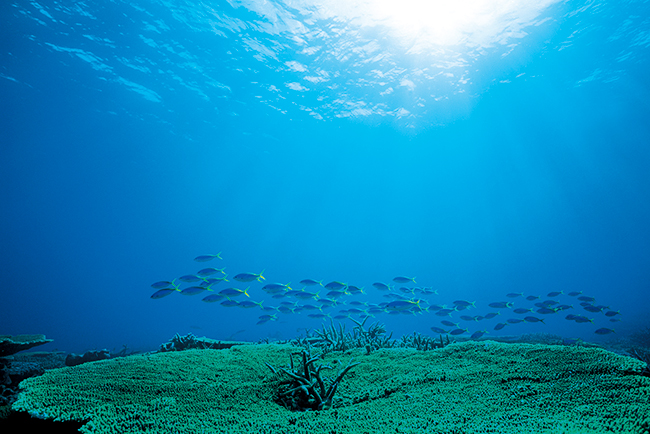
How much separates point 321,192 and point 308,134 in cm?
2915

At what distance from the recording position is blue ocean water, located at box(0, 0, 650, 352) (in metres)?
20.6

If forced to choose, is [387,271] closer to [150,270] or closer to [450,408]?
[150,270]

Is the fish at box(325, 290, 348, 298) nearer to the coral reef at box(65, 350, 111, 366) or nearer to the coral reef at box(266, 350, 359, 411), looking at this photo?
the coral reef at box(266, 350, 359, 411)

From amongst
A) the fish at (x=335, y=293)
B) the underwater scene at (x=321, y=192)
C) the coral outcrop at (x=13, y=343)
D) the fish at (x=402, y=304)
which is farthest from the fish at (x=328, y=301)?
the coral outcrop at (x=13, y=343)

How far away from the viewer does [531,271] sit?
114312 millimetres

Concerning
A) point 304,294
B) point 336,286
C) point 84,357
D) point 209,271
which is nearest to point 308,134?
point 304,294

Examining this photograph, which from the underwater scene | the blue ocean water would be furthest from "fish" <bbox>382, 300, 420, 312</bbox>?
the blue ocean water

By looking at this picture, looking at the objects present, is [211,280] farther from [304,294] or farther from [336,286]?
[336,286]

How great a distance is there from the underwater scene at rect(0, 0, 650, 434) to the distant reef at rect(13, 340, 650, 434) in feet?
0.11

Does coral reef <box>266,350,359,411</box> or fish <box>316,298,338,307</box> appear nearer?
coral reef <box>266,350,359,411</box>

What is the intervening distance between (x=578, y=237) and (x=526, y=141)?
103067mm

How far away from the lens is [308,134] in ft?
125

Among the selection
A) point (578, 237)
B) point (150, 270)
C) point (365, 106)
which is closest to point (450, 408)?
point (365, 106)

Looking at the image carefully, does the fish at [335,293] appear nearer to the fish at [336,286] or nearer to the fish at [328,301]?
the fish at [336,286]
